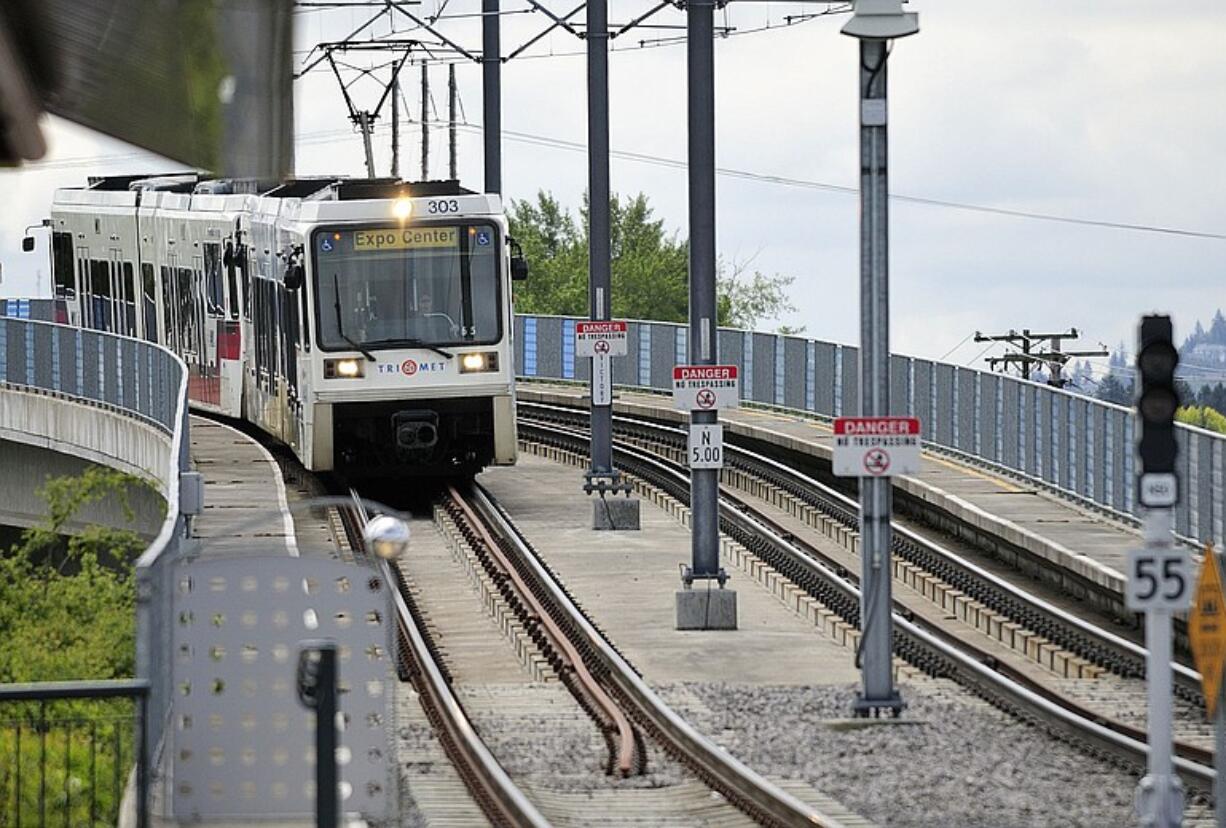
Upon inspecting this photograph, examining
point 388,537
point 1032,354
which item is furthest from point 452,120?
point 388,537

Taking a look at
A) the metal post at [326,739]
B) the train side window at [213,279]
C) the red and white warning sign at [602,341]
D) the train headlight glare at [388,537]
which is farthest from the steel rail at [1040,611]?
the metal post at [326,739]

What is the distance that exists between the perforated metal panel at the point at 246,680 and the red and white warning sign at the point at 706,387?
1260 centimetres

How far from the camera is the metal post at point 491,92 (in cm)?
3625

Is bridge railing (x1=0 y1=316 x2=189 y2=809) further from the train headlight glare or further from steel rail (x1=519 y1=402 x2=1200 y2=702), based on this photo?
steel rail (x1=519 y1=402 x2=1200 y2=702)

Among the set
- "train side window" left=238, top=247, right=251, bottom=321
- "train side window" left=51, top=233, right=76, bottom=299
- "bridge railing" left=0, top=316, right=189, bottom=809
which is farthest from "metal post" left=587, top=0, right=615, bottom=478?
"train side window" left=51, top=233, right=76, bottom=299

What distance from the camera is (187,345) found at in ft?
119

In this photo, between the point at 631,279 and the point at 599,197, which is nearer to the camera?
the point at 599,197

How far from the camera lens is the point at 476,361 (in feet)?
92.3

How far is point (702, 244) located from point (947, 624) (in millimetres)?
4406

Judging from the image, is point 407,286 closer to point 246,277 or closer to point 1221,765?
point 246,277

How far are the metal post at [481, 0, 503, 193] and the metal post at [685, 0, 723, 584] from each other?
12.1 metres

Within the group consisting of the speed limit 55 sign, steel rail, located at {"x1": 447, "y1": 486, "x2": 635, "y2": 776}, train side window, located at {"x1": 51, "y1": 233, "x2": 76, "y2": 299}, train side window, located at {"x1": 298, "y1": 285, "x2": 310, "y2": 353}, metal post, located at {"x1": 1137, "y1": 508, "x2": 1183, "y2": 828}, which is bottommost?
steel rail, located at {"x1": 447, "y1": 486, "x2": 635, "y2": 776}

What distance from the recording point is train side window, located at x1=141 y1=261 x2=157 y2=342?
3878cm

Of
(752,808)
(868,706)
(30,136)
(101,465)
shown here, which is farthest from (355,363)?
(30,136)
